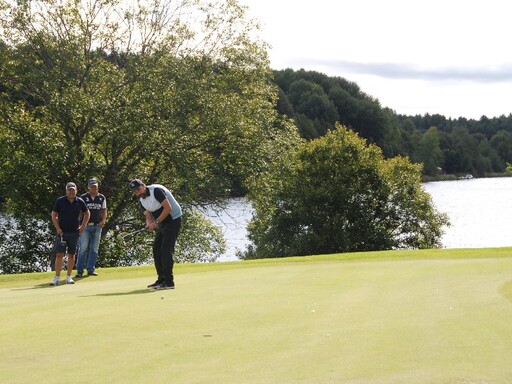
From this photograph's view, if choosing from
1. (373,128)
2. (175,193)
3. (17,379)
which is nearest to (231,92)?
(175,193)

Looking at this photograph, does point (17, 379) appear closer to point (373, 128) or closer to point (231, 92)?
point (231, 92)

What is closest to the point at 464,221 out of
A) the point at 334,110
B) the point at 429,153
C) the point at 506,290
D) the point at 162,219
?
the point at 162,219

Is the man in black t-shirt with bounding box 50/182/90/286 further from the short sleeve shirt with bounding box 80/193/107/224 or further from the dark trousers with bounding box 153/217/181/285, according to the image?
the dark trousers with bounding box 153/217/181/285

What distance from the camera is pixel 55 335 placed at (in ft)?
29.3

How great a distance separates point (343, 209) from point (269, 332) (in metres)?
46.9

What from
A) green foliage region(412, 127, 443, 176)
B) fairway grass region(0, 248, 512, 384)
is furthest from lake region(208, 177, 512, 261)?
green foliage region(412, 127, 443, 176)

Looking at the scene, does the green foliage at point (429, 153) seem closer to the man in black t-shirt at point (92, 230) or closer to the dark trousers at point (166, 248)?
the man in black t-shirt at point (92, 230)

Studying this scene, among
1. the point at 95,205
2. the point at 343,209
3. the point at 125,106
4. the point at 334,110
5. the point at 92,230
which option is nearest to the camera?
the point at 95,205

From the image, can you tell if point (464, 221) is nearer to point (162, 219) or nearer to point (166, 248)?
point (166, 248)

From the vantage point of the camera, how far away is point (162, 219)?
14.6 meters

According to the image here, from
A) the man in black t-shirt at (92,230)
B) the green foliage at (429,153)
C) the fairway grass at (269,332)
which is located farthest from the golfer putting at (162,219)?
the green foliage at (429,153)

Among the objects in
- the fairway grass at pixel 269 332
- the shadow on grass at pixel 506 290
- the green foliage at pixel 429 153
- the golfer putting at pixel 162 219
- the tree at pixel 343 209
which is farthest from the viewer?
the green foliage at pixel 429 153

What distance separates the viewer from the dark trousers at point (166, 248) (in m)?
14.4

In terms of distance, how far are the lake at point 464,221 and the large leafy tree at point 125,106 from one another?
3.46 metres
